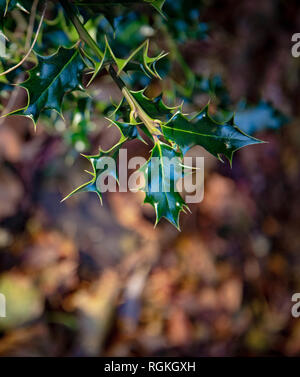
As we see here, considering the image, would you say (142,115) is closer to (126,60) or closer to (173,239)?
(126,60)

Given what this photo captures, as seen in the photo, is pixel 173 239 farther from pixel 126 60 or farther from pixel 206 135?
pixel 126 60

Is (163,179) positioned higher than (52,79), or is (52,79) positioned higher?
(52,79)

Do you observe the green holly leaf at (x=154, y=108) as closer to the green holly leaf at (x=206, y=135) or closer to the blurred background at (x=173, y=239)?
the green holly leaf at (x=206, y=135)

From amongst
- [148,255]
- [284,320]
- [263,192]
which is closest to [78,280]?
[148,255]

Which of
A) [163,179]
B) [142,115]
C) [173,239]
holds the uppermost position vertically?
[142,115]

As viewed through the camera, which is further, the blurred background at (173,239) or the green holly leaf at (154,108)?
the blurred background at (173,239)

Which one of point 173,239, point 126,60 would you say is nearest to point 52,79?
point 126,60

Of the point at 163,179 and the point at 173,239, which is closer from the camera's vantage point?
the point at 163,179

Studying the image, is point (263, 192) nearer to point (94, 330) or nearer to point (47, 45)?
point (94, 330)

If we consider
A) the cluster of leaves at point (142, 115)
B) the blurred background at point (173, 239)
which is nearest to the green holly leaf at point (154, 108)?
the cluster of leaves at point (142, 115)
